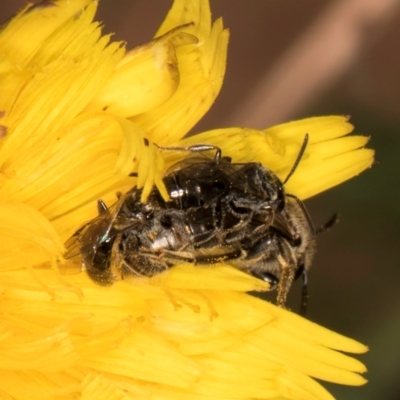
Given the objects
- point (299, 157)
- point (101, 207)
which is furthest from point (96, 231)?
point (299, 157)

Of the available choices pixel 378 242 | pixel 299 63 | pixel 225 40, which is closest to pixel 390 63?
pixel 299 63

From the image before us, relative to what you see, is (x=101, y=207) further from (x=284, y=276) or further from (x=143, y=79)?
(x=284, y=276)

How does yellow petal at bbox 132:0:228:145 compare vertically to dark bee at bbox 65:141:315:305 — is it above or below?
above

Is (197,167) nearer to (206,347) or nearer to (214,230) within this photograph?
(214,230)

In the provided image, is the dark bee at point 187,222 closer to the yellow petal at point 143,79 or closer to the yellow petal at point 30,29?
the yellow petal at point 143,79

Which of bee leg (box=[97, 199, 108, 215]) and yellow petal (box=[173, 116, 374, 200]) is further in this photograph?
yellow petal (box=[173, 116, 374, 200])

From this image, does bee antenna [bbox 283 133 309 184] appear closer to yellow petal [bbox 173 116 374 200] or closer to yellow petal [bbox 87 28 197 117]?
yellow petal [bbox 173 116 374 200]

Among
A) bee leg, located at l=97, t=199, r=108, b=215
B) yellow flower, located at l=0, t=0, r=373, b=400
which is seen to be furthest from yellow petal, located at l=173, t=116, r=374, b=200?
bee leg, located at l=97, t=199, r=108, b=215

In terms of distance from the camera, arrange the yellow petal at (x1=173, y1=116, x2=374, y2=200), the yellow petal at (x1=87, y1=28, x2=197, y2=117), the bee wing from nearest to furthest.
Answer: the bee wing, the yellow petal at (x1=87, y1=28, x2=197, y2=117), the yellow petal at (x1=173, y1=116, x2=374, y2=200)
